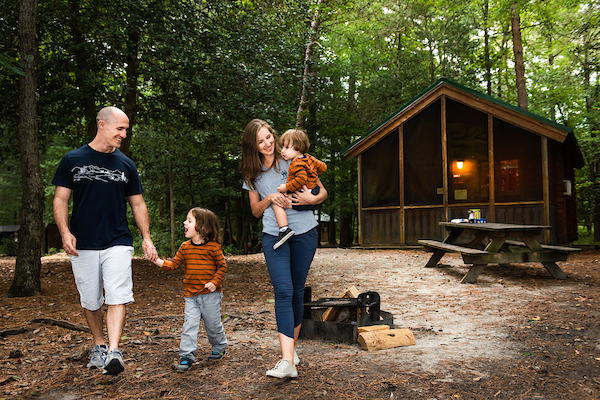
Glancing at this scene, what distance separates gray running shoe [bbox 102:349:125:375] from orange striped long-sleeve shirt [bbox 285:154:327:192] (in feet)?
5.88

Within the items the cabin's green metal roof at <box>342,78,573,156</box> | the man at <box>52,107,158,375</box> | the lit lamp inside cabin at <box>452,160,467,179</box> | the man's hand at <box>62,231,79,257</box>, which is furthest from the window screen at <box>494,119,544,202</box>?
the man's hand at <box>62,231,79,257</box>

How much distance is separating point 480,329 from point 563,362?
4.21 ft

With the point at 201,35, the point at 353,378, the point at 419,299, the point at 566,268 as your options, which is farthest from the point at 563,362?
the point at 201,35

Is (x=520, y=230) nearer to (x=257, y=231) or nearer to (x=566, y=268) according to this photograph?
(x=566, y=268)

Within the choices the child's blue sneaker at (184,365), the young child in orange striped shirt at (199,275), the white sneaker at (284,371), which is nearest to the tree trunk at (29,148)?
the young child in orange striped shirt at (199,275)

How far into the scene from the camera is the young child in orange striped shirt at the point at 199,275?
139 inches

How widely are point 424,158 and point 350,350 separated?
11.4 m

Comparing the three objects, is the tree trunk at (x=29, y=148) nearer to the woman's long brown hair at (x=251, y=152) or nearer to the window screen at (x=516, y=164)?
the woman's long brown hair at (x=251, y=152)

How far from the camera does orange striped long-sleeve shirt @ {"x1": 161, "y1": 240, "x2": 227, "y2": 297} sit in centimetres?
355

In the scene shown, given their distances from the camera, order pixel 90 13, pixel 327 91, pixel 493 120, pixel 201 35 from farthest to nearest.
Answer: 1. pixel 327 91
2. pixel 493 120
3. pixel 201 35
4. pixel 90 13

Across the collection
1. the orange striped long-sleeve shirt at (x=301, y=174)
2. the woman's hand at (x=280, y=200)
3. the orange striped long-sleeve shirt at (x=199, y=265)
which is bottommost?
the orange striped long-sleeve shirt at (x=199, y=265)

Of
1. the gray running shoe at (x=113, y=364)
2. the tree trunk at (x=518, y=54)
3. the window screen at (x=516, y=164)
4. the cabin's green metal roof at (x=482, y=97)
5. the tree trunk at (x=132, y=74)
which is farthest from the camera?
the tree trunk at (x=518, y=54)

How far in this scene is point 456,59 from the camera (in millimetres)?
24250

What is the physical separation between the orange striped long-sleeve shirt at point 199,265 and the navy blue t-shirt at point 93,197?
18.7 inches
